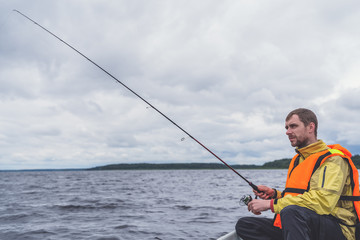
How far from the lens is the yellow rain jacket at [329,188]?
273cm

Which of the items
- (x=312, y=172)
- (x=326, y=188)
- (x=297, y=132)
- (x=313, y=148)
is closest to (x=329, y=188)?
(x=326, y=188)

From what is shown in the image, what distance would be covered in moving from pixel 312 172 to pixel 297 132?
1.43 feet

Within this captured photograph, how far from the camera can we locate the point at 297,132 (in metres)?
3.18

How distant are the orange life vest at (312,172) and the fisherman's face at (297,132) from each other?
184 mm

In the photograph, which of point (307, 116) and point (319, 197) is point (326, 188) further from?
point (307, 116)

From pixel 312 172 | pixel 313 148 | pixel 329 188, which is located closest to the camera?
pixel 329 188

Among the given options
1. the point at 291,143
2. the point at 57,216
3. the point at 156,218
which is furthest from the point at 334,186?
the point at 57,216

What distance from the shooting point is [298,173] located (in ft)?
10.4

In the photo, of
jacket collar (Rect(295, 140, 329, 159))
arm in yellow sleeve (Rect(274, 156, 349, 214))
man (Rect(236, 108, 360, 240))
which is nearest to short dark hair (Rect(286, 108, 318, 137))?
man (Rect(236, 108, 360, 240))

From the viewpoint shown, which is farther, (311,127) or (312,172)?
(311,127)

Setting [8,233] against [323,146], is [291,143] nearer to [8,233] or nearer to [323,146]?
[323,146]

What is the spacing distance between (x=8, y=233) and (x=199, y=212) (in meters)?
7.19

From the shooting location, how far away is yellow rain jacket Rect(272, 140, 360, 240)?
2729 millimetres

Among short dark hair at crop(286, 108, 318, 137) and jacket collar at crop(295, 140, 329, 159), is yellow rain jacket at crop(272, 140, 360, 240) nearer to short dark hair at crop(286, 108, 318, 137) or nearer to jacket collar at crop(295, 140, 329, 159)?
jacket collar at crop(295, 140, 329, 159)
